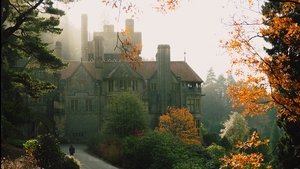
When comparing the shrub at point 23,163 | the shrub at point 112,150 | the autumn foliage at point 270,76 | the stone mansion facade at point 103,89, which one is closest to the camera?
the autumn foliage at point 270,76

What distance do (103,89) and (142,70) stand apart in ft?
17.2

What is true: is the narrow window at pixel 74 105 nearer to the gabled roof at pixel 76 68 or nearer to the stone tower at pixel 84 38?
the gabled roof at pixel 76 68

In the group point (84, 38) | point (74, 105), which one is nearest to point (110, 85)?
point (74, 105)

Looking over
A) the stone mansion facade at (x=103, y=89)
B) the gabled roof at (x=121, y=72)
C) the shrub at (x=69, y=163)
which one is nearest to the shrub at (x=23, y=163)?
the shrub at (x=69, y=163)

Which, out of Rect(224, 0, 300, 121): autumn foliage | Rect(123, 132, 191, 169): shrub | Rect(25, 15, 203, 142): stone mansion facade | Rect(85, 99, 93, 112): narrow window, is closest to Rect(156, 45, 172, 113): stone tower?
Rect(25, 15, 203, 142): stone mansion facade

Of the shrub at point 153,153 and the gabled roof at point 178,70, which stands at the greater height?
the gabled roof at point 178,70

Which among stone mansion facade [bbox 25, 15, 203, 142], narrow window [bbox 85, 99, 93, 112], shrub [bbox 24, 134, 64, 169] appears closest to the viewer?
shrub [bbox 24, 134, 64, 169]

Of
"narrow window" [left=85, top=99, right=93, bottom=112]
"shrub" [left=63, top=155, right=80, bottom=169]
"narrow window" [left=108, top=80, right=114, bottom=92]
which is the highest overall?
"narrow window" [left=108, top=80, right=114, bottom=92]

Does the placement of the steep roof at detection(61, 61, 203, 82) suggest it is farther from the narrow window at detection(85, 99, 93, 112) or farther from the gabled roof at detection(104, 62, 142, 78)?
the narrow window at detection(85, 99, 93, 112)

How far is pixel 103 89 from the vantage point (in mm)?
47344

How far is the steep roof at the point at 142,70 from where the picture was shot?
157ft

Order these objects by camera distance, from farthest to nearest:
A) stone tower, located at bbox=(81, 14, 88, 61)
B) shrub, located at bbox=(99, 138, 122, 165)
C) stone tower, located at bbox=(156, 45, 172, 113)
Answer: stone tower, located at bbox=(81, 14, 88, 61) → stone tower, located at bbox=(156, 45, 172, 113) → shrub, located at bbox=(99, 138, 122, 165)

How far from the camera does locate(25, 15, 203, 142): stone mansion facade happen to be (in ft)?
152

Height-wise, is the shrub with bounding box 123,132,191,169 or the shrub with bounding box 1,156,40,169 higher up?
the shrub with bounding box 1,156,40,169
